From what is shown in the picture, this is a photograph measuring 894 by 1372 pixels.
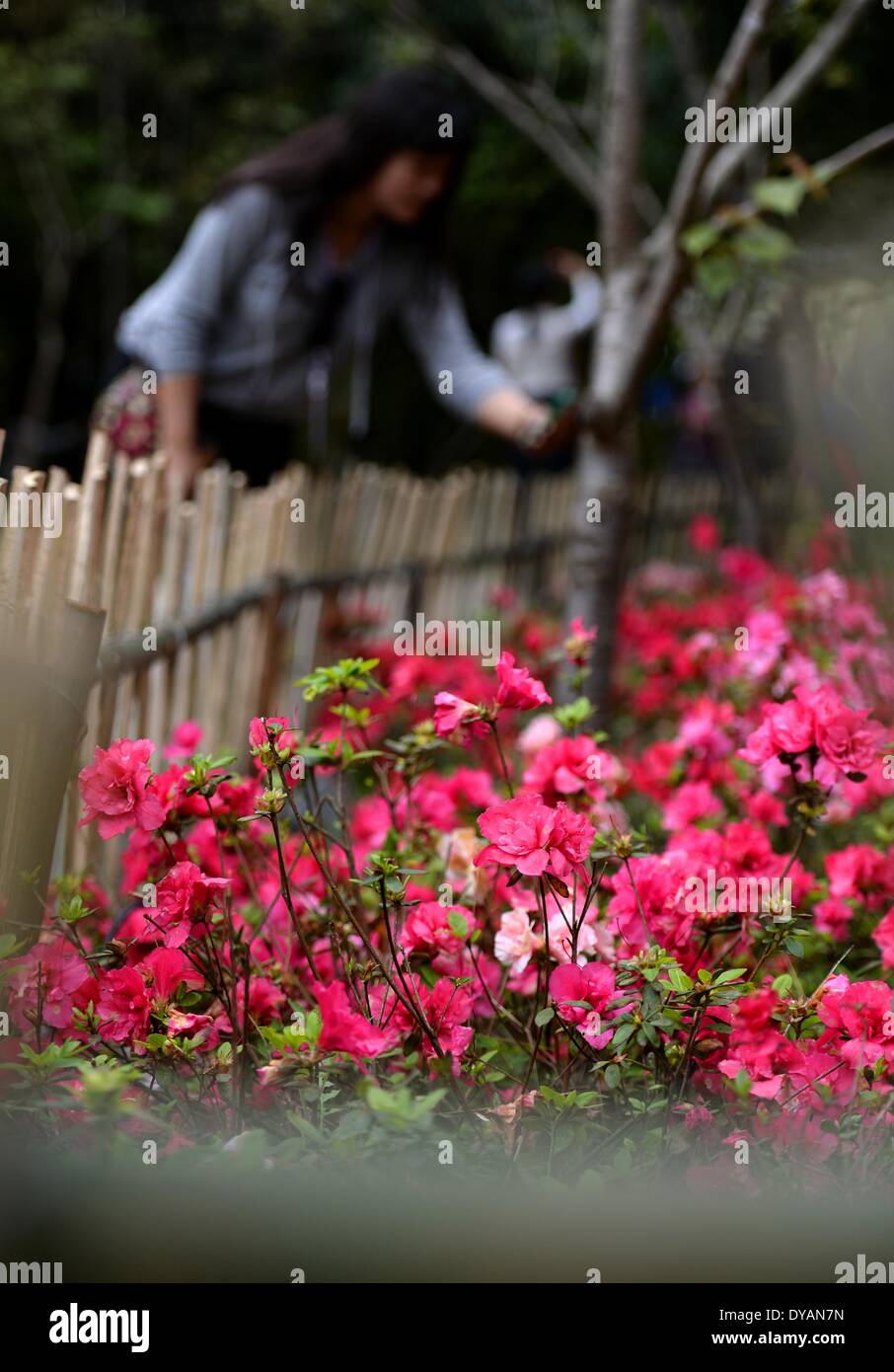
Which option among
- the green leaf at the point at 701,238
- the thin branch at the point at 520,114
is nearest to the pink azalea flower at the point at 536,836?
the green leaf at the point at 701,238

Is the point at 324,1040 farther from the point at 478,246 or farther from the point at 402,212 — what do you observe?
the point at 478,246

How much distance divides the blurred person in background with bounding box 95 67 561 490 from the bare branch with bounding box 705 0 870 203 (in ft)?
2.00

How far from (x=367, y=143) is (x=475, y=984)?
2.46m

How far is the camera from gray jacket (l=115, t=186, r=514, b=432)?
10.5 ft

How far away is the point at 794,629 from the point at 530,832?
2.20m

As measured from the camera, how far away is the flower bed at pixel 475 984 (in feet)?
3.84

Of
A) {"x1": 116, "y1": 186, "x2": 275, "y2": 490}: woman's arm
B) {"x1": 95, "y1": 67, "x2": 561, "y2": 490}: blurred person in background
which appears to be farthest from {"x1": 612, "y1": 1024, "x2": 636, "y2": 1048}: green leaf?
{"x1": 116, "y1": 186, "x2": 275, "y2": 490}: woman's arm

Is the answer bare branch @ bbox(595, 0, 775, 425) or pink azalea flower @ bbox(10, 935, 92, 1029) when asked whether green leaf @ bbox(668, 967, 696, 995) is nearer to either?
pink azalea flower @ bbox(10, 935, 92, 1029)

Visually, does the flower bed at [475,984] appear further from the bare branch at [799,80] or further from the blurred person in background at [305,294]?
the bare branch at [799,80]

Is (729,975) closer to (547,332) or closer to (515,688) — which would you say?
(515,688)

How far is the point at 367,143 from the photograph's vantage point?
3.22 metres

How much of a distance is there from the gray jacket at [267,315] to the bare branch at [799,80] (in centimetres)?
74

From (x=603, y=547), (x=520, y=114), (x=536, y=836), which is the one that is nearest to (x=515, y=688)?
(x=536, y=836)

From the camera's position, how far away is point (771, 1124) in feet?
4.13
